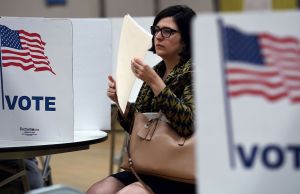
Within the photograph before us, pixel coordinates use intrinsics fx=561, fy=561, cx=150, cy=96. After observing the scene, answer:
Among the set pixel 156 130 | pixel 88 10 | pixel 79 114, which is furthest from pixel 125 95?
pixel 88 10

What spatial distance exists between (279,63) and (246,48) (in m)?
0.07

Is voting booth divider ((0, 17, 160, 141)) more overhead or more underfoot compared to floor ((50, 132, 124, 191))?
more overhead

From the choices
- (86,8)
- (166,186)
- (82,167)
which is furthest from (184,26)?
(86,8)

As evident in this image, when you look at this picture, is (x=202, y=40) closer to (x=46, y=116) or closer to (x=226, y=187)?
(x=226, y=187)

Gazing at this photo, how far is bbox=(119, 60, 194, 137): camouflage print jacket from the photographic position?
2.00 metres

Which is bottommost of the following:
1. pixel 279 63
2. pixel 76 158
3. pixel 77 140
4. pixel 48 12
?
pixel 76 158

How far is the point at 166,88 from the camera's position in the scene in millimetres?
2029

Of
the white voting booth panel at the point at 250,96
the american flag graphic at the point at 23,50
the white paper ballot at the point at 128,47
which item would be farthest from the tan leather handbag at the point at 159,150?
the white voting booth panel at the point at 250,96

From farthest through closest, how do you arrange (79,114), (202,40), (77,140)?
(79,114) → (77,140) → (202,40)

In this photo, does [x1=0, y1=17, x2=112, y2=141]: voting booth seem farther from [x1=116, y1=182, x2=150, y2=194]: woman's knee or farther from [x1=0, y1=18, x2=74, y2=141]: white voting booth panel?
[x1=116, y1=182, x2=150, y2=194]: woman's knee

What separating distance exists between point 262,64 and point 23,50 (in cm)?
115

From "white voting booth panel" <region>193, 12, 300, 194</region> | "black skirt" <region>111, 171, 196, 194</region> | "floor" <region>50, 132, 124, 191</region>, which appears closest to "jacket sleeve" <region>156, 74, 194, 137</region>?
"black skirt" <region>111, 171, 196, 194</region>

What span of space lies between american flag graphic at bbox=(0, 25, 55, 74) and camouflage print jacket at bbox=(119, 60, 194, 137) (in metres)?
0.43

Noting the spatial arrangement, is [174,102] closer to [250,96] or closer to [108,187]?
[108,187]
